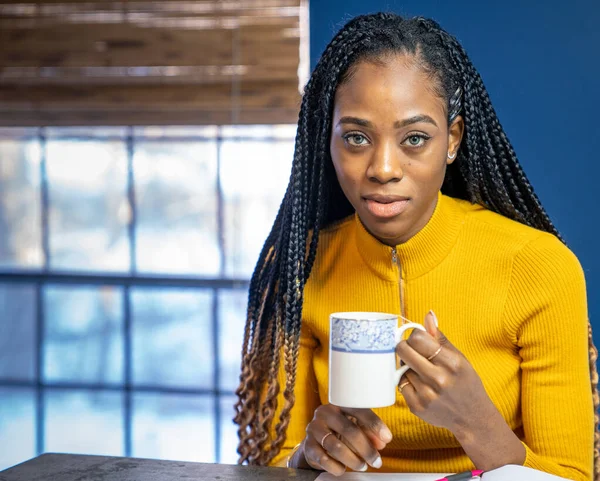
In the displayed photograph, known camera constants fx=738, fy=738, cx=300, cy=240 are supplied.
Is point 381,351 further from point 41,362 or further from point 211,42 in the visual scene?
point 41,362

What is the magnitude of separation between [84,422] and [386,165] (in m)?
3.66

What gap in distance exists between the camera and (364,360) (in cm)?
92

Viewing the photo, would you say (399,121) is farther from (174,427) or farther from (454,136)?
(174,427)

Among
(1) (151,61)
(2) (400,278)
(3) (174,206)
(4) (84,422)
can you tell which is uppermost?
(1) (151,61)

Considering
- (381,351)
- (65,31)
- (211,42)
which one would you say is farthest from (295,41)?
(381,351)

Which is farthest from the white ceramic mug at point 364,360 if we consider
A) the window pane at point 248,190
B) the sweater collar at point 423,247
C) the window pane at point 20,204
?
the window pane at point 20,204

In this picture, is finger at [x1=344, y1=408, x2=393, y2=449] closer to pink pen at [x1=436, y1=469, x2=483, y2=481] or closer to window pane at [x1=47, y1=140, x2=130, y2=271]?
pink pen at [x1=436, y1=469, x2=483, y2=481]

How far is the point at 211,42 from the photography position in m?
→ 4.57

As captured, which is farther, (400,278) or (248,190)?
(248,190)

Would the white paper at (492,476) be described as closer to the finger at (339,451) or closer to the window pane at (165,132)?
the finger at (339,451)

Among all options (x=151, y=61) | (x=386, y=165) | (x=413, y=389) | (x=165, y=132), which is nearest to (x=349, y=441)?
(x=413, y=389)

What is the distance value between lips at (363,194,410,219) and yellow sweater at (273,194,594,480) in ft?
0.46

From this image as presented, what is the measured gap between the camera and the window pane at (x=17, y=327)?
5578 mm

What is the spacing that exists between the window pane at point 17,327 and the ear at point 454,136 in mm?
4869
